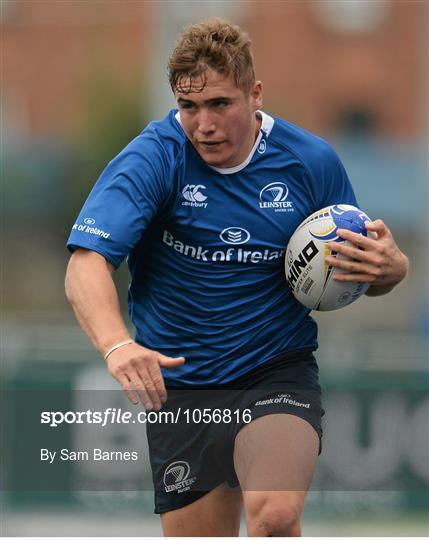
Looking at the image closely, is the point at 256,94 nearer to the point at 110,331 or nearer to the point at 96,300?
the point at 96,300

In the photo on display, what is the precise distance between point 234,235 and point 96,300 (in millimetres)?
922

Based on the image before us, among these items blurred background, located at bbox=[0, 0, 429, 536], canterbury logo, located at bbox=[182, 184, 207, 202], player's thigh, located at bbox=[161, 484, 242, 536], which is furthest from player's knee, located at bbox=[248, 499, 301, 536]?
blurred background, located at bbox=[0, 0, 429, 536]

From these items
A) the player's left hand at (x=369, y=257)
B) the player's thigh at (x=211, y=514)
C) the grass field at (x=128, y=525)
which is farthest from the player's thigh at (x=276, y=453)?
the grass field at (x=128, y=525)

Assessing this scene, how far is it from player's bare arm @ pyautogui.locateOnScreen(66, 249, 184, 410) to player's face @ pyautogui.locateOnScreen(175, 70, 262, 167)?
73cm

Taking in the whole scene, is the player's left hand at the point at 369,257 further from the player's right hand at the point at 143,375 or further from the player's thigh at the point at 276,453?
the player's right hand at the point at 143,375

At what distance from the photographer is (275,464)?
5.34 metres

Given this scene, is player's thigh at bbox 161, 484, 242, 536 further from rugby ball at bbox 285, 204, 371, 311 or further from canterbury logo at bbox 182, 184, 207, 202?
canterbury logo at bbox 182, 184, 207, 202

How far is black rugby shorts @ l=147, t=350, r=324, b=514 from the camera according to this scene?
5609 mm

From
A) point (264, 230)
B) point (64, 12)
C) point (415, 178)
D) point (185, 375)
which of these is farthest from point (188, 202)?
point (64, 12)

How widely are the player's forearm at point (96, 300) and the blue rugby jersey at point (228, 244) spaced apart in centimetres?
43

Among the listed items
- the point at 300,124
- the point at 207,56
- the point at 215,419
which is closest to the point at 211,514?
the point at 215,419

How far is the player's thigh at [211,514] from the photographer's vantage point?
584 centimetres

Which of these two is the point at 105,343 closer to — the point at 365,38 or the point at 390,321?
the point at 390,321

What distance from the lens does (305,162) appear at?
571 centimetres
